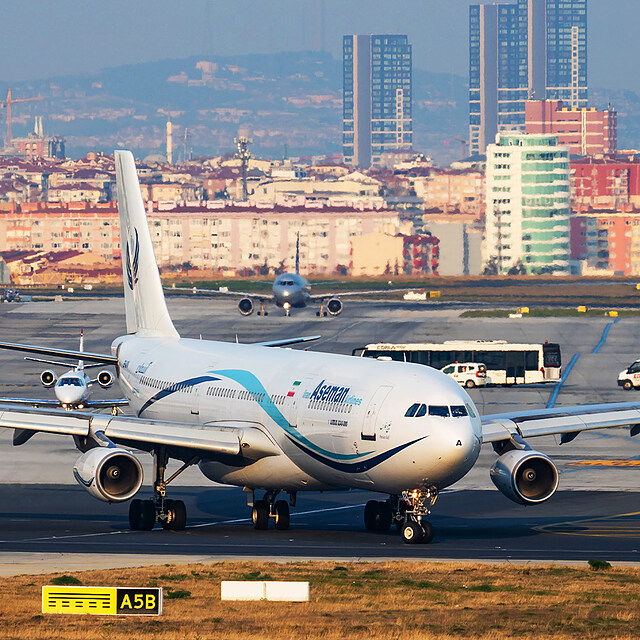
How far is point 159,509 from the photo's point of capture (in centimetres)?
5303

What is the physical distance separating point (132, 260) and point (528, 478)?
26.0 m

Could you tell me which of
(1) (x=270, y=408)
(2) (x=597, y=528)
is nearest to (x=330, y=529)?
(1) (x=270, y=408)

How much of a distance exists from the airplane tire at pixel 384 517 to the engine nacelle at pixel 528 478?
4546mm

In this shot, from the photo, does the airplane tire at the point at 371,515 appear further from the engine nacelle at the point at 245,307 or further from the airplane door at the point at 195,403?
the engine nacelle at the point at 245,307

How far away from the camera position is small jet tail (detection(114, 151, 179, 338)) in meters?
67.9

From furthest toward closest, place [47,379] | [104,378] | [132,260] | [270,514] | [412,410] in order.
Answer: [47,379] < [104,378] < [132,260] < [270,514] < [412,410]

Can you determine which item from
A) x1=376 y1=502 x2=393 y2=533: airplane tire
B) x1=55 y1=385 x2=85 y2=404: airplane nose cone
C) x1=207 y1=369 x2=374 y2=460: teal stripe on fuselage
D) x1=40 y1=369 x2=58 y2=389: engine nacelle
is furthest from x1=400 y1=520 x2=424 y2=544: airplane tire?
x1=40 y1=369 x2=58 y2=389: engine nacelle

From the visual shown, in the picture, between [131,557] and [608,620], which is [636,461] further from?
[608,620]

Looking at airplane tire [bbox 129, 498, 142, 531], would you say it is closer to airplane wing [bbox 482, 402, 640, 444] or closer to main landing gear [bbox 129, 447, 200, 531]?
main landing gear [bbox 129, 447, 200, 531]

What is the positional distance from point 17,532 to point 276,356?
437 inches

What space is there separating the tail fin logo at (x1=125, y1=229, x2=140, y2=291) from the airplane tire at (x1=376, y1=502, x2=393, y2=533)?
68.7 feet

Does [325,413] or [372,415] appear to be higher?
[372,415]

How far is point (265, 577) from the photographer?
40.9 metres

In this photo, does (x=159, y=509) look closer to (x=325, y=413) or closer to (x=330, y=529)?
(x=330, y=529)
